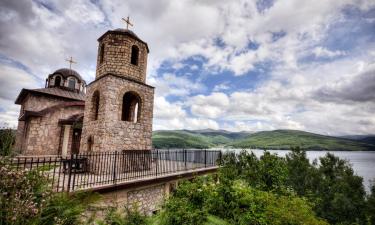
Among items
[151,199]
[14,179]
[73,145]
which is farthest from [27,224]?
[73,145]

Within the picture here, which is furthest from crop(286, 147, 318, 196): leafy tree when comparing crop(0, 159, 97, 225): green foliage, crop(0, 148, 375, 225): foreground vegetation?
crop(0, 159, 97, 225): green foliage

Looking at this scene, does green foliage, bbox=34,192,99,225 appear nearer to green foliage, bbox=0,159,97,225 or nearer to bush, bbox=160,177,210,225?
green foliage, bbox=0,159,97,225

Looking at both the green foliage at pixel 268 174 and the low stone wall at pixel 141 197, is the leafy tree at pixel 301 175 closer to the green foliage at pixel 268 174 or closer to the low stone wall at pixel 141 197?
the green foliage at pixel 268 174

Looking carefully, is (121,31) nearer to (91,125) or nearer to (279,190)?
(91,125)

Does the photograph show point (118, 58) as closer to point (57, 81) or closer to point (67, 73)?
point (67, 73)

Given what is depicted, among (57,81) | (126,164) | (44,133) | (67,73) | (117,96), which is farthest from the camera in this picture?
(67,73)

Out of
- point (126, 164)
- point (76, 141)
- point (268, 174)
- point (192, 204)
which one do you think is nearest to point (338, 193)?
point (268, 174)

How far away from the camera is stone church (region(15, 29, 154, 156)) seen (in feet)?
36.1

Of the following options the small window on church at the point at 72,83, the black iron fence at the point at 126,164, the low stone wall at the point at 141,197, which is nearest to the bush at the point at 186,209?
the low stone wall at the point at 141,197

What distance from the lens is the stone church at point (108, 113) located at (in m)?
11.0

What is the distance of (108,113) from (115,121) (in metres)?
0.59

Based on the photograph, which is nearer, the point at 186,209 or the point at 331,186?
the point at 186,209

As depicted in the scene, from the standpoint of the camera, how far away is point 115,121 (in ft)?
36.0

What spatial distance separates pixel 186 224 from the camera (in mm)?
3889
